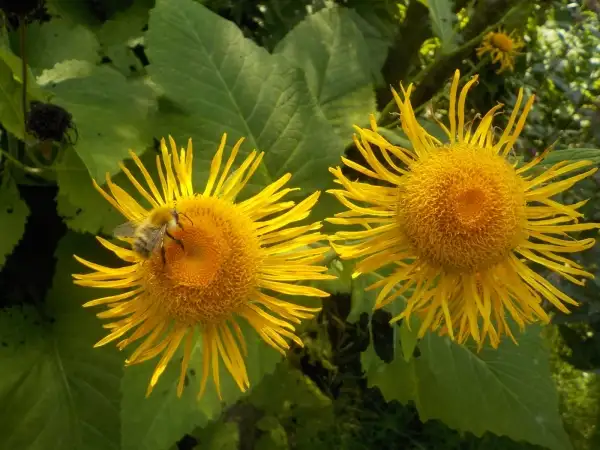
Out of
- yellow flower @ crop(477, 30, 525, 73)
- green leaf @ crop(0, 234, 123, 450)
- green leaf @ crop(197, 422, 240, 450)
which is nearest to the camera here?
green leaf @ crop(0, 234, 123, 450)

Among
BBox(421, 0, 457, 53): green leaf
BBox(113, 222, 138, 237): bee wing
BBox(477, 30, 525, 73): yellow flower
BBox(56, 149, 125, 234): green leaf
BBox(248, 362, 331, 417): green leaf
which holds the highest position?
BBox(477, 30, 525, 73): yellow flower

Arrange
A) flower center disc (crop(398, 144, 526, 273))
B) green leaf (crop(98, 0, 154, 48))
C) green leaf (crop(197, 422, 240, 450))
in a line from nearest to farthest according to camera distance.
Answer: flower center disc (crop(398, 144, 526, 273)) < green leaf (crop(197, 422, 240, 450)) < green leaf (crop(98, 0, 154, 48))

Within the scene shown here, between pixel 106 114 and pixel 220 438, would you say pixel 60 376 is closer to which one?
pixel 220 438

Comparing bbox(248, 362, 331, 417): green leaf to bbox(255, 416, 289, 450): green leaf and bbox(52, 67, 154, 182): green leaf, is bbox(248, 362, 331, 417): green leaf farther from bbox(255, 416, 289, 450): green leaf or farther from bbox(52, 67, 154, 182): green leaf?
bbox(52, 67, 154, 182): green leaf

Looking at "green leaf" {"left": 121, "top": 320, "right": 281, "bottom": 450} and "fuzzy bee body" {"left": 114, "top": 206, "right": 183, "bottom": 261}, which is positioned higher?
"fuzzy bee body" {"left": 114, "top": 206, "right": 183, "bottom": 261}

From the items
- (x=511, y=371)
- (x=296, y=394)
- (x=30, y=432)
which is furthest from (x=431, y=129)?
(x=30, y=432)

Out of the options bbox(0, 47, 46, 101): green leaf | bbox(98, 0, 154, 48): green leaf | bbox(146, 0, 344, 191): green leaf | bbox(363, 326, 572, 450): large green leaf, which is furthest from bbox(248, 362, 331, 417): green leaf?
bbox(98, 0, 154, 48): green leaf

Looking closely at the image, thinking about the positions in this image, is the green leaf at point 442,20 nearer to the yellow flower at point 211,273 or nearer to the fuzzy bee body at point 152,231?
the yellow flower at point 211,273
